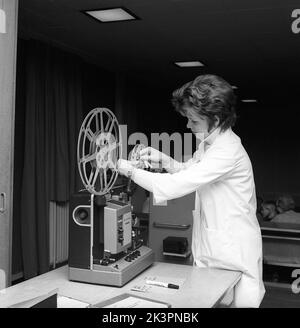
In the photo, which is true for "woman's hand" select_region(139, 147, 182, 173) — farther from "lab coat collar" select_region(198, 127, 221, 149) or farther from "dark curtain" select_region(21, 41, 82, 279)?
"dark curtain" select_region(21, 41, 82, 279)

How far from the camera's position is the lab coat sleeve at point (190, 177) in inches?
64.1

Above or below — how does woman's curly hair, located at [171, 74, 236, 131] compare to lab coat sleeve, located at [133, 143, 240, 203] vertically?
above

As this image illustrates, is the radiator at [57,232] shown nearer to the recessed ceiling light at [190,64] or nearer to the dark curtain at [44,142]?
the dark curtain at [44,142]

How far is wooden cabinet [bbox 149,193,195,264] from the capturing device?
389cm

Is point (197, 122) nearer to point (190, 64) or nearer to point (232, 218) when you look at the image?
point (232, 218)

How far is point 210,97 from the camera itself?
1.65m

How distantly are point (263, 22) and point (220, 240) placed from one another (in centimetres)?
253

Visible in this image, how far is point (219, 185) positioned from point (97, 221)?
0.48m

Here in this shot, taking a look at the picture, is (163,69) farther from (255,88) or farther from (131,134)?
(255,88)

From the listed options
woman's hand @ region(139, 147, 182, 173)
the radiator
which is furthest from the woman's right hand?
the radiator

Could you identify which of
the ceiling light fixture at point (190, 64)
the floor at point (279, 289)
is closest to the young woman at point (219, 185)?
the floor at point (279, 289)

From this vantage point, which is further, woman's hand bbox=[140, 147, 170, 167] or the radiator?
the radiator

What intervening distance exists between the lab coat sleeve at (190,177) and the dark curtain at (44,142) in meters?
2.78

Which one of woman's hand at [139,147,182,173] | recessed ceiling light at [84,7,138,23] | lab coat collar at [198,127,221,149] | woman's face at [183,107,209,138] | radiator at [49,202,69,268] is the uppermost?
recessed ceiling light at [84,7,138,23]
